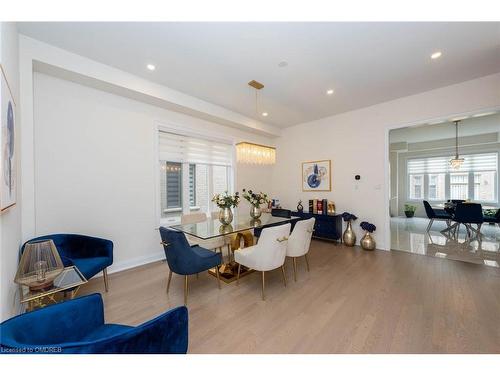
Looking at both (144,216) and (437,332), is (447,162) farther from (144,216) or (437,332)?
(144,216)

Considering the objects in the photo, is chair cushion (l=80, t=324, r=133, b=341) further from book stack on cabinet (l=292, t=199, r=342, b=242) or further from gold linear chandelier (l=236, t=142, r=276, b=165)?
book stack on cabinet (l=292, t=199, r=342, b=242)

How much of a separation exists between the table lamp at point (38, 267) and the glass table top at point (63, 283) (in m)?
0.04

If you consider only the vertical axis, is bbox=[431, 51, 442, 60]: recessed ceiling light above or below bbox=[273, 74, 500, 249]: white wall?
above

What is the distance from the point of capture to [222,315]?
192cm

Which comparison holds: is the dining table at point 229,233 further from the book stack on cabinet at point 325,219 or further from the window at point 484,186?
the window at point 484,186

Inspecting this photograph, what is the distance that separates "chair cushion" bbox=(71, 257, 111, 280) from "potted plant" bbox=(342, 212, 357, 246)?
4.08 metres

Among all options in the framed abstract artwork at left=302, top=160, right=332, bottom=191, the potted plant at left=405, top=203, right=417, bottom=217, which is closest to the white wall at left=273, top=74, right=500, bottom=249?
the framed abstract artwork at left=302, top=160, right=332, bottom=191

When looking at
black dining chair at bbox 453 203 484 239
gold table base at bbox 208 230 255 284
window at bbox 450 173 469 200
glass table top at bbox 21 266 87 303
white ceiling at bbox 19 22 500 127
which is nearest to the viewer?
glass table top at bbox 21 266 87 303

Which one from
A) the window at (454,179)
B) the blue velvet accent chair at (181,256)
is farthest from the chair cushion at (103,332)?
the window at (454,179)

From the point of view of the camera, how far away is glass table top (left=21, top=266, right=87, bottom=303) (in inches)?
56.1

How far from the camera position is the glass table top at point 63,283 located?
4.68 feet

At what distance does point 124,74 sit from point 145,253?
271 centimetres

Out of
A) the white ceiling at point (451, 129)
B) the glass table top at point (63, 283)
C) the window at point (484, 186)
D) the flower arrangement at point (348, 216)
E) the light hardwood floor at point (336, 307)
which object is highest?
the white ceiling at point (451, 129)
